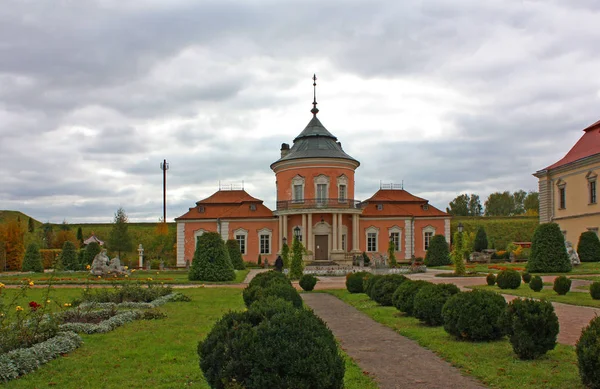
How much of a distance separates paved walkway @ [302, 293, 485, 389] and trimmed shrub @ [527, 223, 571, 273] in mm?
14855

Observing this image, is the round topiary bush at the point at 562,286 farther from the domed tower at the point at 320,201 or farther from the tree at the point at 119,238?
the tree at the point at 119,238

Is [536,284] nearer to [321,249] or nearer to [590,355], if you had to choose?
[590,355]

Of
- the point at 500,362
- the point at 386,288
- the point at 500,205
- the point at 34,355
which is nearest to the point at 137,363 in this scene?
the point at 34,355

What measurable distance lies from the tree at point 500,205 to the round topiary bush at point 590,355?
84132mm

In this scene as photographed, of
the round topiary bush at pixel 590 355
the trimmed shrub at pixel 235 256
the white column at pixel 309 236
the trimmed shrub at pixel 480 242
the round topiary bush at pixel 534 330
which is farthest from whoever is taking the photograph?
the trimmed shrub at pixel 480 242

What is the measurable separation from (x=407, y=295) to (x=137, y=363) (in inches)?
271

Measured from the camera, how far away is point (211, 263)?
1006 inches

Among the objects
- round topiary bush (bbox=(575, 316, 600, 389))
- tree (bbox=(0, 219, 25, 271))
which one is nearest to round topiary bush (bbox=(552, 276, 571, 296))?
round topiary bush (bbox=(575, 316, 600, 389))

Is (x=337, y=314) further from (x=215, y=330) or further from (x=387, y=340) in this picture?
(x=215, y=330)

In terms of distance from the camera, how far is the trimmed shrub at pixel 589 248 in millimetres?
30469

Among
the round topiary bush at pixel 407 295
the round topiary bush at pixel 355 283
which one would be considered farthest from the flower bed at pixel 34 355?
the round topiary bush at pixel 355 283

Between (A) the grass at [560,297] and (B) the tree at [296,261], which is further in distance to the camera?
(B) the tree at [296,261]

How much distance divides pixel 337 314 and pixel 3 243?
30696 mm

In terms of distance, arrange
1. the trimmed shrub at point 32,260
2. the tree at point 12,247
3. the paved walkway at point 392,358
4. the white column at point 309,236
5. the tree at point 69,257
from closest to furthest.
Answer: the paved walkway at point 392,358 < the tree at point 69,257 < the trimmed shrub at point 32,260 < the tree at point 12,247 < the white column at point 309,236
